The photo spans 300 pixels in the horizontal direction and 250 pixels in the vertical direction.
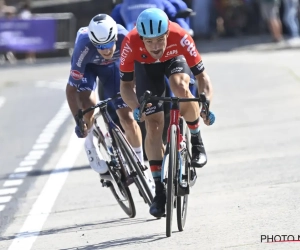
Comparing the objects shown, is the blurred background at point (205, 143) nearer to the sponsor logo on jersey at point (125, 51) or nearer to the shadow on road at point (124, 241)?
the shadow on road at point (124, 241)

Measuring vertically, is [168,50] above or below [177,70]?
above

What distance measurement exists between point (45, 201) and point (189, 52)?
2764mm

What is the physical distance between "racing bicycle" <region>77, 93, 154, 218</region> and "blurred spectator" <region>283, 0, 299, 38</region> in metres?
14.2

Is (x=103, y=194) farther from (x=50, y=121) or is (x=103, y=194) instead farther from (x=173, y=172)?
(x=50, y=121)

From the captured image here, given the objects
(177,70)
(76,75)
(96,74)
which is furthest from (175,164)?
(96,74)

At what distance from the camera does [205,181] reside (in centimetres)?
999

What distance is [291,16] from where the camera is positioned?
22.7 meters

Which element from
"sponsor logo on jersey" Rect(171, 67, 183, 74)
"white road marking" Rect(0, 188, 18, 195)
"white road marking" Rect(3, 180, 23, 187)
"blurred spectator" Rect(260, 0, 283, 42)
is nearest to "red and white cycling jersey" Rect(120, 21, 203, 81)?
"sponsor logo on jersey" Rect(171, 67, 183, 74)

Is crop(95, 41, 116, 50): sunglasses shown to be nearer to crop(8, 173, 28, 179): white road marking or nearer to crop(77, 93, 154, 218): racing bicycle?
crop(77, 93, 154, 218): racing bicycle

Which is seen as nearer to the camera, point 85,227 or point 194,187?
point 85,227

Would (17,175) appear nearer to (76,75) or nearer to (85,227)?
(76,75)

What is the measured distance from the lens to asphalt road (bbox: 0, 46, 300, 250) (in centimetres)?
770

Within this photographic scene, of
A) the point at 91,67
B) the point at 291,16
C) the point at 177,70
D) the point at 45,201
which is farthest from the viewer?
the point at 291,16

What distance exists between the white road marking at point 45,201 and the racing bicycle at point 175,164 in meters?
1.30
